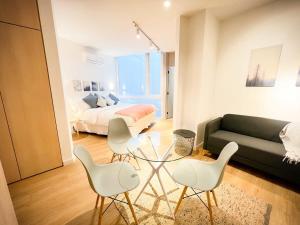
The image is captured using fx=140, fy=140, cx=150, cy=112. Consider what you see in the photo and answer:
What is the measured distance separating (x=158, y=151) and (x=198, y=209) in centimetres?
79

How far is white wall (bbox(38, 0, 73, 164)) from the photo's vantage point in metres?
2.02

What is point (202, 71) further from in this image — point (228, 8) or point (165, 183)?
point (165, 183)

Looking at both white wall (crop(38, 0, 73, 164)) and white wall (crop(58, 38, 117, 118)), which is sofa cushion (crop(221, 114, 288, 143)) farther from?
white wall (crop(58, 38, 117, 118))

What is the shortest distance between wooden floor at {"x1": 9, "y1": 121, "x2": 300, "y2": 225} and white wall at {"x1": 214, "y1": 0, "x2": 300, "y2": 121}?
1.21 meters

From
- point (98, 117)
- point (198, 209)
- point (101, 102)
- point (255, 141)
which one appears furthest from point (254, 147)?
point (101, 102)

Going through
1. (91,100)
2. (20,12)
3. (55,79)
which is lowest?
(91,100)

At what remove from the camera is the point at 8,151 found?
1947 millimetres

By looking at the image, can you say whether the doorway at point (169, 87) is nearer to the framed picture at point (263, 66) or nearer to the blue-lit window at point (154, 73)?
the blue-lit window at point (154, 73)

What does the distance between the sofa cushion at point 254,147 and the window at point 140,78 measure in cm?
403

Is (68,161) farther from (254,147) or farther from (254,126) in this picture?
(254,126)

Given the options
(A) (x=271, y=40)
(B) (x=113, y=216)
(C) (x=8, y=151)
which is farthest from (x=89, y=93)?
(A) (x=271, y=40)

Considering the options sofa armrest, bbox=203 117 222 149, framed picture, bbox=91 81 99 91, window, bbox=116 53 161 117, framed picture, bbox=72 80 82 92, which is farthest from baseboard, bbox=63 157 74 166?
window, bbox=116 53 161 117

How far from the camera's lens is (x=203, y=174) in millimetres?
1542

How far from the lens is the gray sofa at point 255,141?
194 cm
